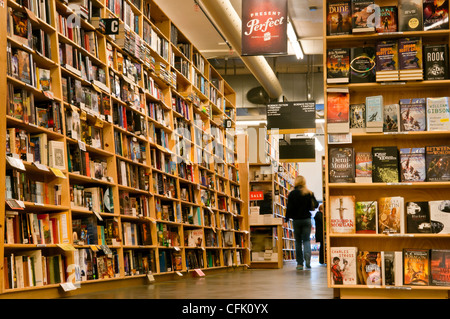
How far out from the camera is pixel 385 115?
4.84 meters

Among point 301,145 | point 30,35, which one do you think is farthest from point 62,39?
point 301,145

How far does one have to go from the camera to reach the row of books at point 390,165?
4.70 meters

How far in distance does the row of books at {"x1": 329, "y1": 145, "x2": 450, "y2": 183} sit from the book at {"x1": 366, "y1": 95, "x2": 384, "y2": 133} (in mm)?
171

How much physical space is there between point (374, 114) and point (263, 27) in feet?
9.59

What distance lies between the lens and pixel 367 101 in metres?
4.84

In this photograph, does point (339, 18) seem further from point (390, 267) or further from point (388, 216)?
point (390, 267)

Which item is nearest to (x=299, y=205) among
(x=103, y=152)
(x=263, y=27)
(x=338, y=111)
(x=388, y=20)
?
(x=263, y=27)

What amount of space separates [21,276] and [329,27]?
319 cm

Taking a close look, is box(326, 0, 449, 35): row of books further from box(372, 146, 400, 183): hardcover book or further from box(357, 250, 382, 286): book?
box(357, 250, 382, 286): book

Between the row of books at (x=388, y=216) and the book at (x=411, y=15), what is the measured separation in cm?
139

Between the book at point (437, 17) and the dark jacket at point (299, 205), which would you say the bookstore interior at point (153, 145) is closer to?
the book at point (437, 17)

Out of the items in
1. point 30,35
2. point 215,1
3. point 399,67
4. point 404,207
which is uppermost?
point 215,1

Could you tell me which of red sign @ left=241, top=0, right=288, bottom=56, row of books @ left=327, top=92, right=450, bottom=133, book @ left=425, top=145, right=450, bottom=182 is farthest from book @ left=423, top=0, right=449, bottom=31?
red sign @ left=241, top=0, right=288, bottom=56
